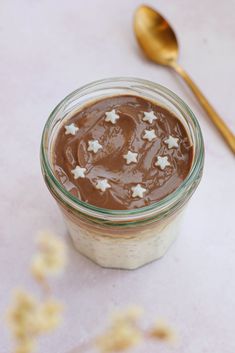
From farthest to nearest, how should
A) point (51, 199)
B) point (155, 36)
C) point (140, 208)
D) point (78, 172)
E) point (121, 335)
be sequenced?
point (155, 36), point (51, 199), point (78, 172), point (140, 208), point (121, 335)

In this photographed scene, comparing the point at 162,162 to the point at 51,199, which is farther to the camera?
the point at 51,199

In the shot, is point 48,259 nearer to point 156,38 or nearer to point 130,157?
point 130,157

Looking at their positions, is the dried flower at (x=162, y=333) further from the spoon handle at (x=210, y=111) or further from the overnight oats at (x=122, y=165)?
the spoon handle at (x=210, y=111)

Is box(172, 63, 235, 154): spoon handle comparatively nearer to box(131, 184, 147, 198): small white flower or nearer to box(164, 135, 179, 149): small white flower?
box(164, 135, 179, 149): small white flower

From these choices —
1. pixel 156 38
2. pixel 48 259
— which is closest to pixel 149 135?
pixel 156 38

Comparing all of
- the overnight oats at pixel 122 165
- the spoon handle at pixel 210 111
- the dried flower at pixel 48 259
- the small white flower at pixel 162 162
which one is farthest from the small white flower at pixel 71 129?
the dried flower at pixel 48 259

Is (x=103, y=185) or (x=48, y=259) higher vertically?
(x=48, y=259)

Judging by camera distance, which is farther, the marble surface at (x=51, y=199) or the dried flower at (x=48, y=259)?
the marble surface at (x=51, y=199)

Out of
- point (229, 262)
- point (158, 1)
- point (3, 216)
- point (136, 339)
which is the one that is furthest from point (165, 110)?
point (136, 339)

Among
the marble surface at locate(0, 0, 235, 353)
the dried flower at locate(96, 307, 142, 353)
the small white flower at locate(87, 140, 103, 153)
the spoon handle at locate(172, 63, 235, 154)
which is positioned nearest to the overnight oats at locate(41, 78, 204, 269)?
the small white flower at locate(87, 140, 103, 153)
